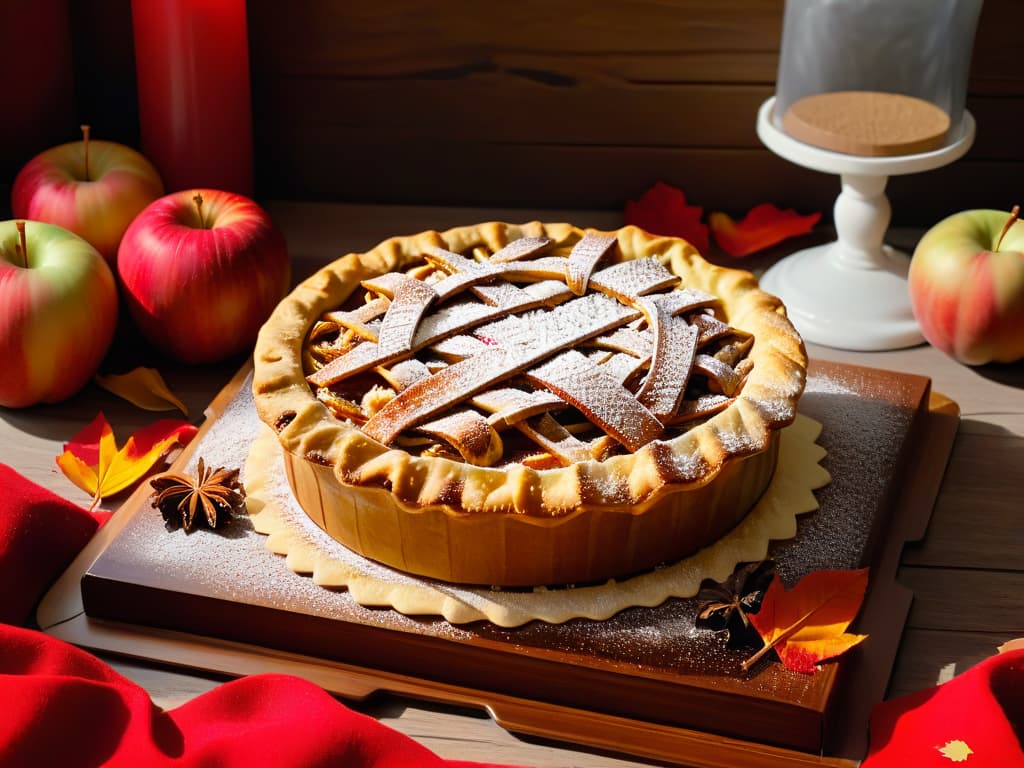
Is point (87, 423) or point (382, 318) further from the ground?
point (382, 318)

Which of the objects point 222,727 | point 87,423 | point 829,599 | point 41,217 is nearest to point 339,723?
point 222,727

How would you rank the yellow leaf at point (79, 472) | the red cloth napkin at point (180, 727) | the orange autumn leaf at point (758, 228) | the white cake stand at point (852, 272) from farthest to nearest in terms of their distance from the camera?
1. the orange autumn leaf at point (758, 228)
2. the white cake stand at point (852, 272)
3. the yellow leaf at point (79, 472)
4. the red cloth napkin at point (180, 727)

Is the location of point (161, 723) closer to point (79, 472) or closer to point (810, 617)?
point (79, 472)

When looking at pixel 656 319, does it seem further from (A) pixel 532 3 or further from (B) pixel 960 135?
(A) pixel 532 3

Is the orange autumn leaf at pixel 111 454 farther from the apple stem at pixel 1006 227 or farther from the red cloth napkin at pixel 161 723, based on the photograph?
the apple stem at pixel 1006 227

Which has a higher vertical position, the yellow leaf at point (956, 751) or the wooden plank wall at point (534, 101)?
the wooden plank wall at point (534, 101)

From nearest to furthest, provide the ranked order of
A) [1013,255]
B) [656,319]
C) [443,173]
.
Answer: [656,319] < [1013,255] < [443,173]

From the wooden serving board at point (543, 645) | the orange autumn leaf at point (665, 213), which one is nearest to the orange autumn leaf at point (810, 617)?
the wooden serving board at point (543, 645)
